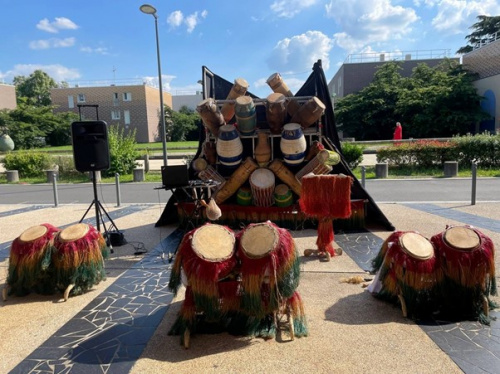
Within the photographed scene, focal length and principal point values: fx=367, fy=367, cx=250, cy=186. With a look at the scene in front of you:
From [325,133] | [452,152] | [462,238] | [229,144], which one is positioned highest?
[325,133]

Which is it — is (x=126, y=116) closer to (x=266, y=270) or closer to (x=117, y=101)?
(x=117, y=101)

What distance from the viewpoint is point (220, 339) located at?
10.4ft

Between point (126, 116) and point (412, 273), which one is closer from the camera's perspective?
point (412, 273)

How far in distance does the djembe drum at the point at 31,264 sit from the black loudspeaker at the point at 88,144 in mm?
1605

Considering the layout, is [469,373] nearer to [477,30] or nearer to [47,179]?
[47,179]

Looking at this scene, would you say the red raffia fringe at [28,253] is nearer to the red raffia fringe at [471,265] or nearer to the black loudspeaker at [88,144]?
the black loudspeaker at [88,144]

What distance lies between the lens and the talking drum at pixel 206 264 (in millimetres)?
2977

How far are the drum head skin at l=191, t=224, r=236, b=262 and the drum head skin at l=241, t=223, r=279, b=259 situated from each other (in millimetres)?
129

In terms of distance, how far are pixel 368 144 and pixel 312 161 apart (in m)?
16.4

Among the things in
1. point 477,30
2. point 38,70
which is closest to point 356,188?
point 477,30

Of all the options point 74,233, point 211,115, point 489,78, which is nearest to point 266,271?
point 74,233

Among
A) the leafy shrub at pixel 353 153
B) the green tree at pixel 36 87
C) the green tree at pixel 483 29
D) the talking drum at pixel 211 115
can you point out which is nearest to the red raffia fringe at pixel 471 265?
the talking drum at pixel 211 115

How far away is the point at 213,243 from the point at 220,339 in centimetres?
84

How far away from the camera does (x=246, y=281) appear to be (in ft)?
9.82
